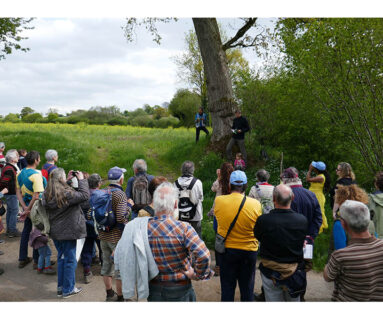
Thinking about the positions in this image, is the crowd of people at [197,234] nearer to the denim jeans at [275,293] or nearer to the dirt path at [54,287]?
the denim jeans at [275,293]

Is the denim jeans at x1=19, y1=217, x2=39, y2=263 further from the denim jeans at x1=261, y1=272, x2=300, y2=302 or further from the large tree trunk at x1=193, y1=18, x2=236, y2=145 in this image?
the large tree trunk at x1=193, y1=18, x2=236, y2=145

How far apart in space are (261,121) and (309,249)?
26.8ft

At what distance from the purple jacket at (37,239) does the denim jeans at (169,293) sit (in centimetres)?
314

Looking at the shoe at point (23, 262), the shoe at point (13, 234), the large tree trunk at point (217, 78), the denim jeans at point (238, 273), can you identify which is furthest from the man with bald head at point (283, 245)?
the large tree trunk at point (217, 78)

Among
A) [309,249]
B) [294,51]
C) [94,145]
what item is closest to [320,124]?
[294,51]

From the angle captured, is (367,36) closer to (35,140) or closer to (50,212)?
(50,212)

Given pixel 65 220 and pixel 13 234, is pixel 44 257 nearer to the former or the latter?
pixel 65 220

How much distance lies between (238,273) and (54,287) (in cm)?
307

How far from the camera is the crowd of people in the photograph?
288cm

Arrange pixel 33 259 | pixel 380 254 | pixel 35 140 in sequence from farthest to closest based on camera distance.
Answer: pixel 35 140 → pixel 33 259 → pixel 380 254

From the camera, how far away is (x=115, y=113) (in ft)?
150

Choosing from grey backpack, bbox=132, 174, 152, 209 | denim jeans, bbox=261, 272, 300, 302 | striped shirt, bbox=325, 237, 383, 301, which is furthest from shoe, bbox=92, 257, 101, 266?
striped shirt, bbox=325, 237, 383, 301

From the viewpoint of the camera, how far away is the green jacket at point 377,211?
4.18 meters

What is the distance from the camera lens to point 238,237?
3.76m
